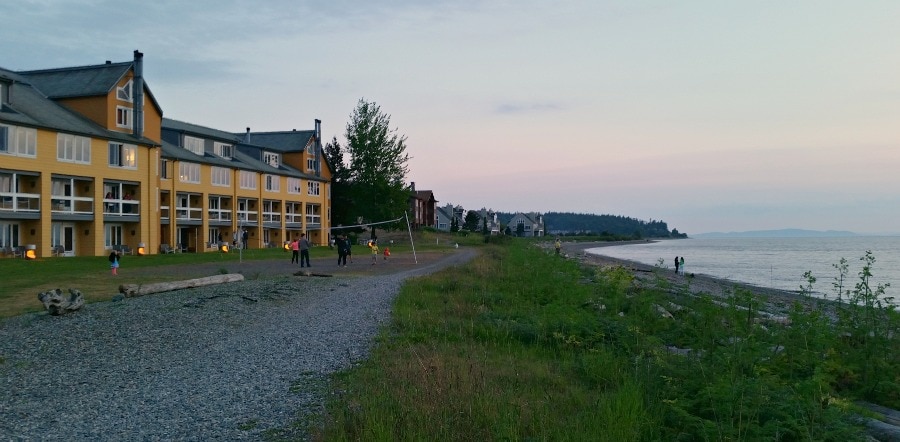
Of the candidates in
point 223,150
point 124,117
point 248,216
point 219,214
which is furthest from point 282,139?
point 124,117

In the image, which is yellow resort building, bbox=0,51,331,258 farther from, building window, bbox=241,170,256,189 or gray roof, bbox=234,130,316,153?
gray roof, bbox=234,130,316,153

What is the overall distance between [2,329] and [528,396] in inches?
460

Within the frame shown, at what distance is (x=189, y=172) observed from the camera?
173 feet

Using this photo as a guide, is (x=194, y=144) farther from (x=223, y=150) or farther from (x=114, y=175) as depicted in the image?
(x=114, y=175)

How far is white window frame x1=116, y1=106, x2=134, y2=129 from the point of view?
44719 mm

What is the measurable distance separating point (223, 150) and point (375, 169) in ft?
49.4

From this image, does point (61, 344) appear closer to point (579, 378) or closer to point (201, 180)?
point (579, 378)

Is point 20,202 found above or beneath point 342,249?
above

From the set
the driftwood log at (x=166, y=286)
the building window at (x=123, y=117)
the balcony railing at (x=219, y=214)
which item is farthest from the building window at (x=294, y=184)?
the driftwood log at (x=166, y=286)

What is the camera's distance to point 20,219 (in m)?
37.8

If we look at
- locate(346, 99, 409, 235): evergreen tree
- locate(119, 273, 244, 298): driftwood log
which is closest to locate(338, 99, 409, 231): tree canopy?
locate(346, 99, 409, 235): evergreen tree

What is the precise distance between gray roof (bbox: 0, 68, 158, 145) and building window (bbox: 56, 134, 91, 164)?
19.1 inches

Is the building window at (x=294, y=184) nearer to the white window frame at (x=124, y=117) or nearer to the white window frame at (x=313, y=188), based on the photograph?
the white window frame at (x=313, y=188)

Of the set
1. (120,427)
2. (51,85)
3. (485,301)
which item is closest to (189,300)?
(485,301)
